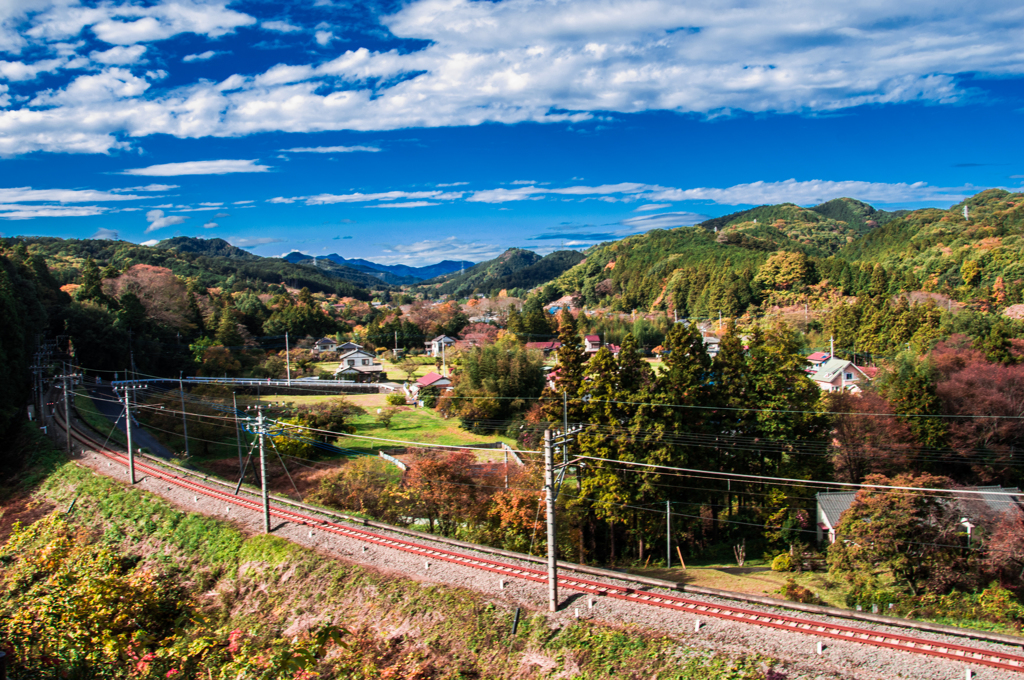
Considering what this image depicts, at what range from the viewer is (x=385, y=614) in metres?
11.8

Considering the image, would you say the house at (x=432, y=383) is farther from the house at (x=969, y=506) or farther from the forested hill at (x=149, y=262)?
the forested hill at (x=149, y=262)

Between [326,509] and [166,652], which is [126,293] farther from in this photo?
[166,652]

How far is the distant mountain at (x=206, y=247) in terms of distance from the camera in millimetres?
143100

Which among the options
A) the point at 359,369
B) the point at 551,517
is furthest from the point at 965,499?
the point at 359,369

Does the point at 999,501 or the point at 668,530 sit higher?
the point at 668,530

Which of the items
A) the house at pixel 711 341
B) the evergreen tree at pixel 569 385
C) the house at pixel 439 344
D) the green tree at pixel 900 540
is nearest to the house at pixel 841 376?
the house at pixel 711 341

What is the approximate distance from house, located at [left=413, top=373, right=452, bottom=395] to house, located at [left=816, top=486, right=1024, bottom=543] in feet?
72.6

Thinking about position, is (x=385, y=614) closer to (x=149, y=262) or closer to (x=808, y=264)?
(x=808, y=264)

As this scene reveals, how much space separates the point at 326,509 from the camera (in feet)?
55.1

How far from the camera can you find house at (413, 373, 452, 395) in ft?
120

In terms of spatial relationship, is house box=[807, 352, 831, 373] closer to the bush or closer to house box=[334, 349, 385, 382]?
the bush

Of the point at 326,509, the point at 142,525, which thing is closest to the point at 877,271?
the point at 326,509

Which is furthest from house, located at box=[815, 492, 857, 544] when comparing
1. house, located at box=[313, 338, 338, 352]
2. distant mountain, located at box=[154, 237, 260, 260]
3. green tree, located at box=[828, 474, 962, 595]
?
distant mountain, located at box=[154, 237, 260, 260]

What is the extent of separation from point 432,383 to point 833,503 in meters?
23.0
